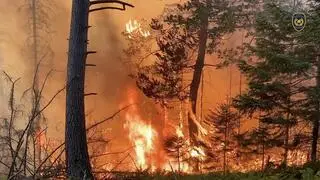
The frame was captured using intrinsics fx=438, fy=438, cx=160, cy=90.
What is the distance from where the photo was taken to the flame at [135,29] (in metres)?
18.9

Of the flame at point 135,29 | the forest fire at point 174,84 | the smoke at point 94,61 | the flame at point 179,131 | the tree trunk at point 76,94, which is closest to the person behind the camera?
the tree trunk at point 76,94

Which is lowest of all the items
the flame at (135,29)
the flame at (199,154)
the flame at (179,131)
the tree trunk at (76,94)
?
the flame at (199,154)

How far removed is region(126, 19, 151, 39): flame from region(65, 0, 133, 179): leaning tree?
1034 centimetres

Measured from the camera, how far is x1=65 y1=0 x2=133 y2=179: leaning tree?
27.7ft

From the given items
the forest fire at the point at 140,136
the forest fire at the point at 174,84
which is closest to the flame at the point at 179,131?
the forest fire at the point at 174,84

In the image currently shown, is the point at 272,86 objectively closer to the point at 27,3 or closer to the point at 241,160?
the point at 241,160

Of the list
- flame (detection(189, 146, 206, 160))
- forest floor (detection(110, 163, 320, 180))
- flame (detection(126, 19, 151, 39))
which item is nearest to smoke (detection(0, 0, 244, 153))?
flame (detection(126, 19, 151, 39))

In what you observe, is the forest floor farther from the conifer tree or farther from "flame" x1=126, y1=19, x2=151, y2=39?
"flame" x1=126, y1=19, x2=151, y2=39

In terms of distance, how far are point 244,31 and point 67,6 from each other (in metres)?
8.37

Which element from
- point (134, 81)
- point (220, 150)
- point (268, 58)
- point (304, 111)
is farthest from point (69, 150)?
point (134, 81)

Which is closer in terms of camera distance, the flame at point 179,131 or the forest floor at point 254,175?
the forest floor at point 254,175

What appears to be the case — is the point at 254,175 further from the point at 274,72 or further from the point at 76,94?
Answer: the point at 274,72

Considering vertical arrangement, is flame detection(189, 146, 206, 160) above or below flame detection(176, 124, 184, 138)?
below

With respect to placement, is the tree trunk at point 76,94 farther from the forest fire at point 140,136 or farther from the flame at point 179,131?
the forest fire at point 140,136
